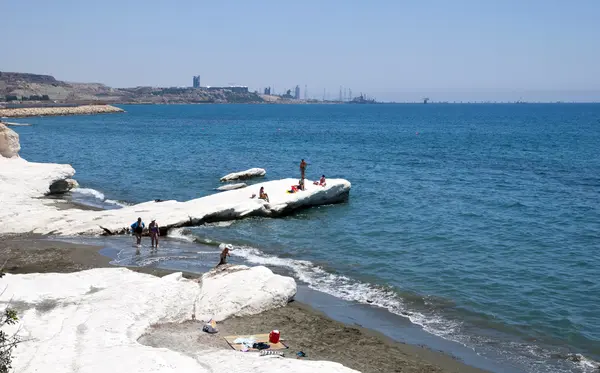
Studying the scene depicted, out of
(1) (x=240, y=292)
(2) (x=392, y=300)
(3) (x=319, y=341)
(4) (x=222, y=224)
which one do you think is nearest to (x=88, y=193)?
(4) (x=222, y=224)

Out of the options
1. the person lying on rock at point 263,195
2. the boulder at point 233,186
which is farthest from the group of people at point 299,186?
the boulder at point 233,186

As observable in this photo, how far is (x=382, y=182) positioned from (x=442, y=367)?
35103mm

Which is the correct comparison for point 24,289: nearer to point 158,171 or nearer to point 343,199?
point 343,199

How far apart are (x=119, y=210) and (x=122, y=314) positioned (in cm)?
1777

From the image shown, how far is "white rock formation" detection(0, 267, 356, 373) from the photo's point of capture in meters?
14.0

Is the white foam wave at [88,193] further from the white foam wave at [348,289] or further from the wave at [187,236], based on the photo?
the white foam wave at [348,289]

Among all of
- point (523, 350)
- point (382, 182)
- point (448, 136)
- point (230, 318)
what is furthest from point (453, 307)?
point (448, 136)

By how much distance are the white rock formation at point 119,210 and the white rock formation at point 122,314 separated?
36.2 ft

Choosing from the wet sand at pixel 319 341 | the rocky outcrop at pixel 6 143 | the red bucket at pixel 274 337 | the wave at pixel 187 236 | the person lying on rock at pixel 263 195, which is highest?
the rocky outcrop at pixel 6 143

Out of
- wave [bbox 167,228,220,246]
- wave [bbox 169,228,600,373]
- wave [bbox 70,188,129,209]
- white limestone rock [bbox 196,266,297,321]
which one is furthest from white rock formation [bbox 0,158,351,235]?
white limestone rock [bbox 196,266,297,321]

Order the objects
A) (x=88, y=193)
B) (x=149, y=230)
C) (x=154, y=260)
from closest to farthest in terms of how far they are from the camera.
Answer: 1. (x=154, y=260)
2. (x=149, y=230)
3. (x=88, y=193)

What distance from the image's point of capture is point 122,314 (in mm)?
17484

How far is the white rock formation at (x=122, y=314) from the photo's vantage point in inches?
553

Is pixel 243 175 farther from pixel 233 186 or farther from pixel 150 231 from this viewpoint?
pixel 150 231
